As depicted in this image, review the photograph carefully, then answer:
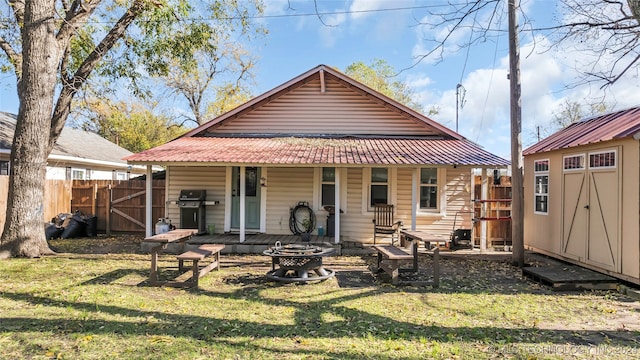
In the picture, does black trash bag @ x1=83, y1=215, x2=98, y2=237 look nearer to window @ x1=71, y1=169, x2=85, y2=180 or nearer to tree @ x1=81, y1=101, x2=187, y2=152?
window @ x1=71, y1=169, x2=85, y2=180

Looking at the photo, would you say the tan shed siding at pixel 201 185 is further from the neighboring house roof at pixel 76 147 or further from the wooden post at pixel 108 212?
the neighboring house roof at pixel 76 147

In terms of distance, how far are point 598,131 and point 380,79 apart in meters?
26.0

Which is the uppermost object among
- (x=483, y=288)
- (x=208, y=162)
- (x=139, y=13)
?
→ (x=139, y=13)

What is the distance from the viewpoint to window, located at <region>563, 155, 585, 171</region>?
8.13 meters

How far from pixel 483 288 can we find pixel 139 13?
10.6 metres

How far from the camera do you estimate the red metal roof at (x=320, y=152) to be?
30.7ft

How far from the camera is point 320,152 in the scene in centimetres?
1015

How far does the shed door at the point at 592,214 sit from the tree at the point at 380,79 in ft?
83.8

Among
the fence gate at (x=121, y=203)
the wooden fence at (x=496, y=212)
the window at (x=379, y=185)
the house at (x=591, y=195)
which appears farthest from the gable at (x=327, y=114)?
the fence gate at (x=121, y=203)

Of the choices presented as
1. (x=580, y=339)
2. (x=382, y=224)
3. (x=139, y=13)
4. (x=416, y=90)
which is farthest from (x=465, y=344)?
(x=416, y=90)

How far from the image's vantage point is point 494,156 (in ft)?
32.2

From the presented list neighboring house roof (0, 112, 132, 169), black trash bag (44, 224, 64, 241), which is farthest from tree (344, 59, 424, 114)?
black trash bag (44, 224, 64, 241)

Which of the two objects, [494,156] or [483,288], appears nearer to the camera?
[483,288]

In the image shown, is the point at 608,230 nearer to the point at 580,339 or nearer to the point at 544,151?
the point at 544,151
